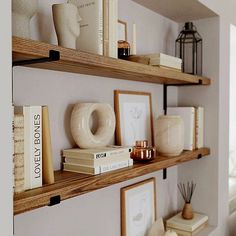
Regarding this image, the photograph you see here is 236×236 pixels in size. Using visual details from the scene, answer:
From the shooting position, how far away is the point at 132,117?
1708 millimetres

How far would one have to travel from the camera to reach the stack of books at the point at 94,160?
121cm

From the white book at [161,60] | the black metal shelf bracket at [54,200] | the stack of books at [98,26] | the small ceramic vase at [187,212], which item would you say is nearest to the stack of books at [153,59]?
the white book at [161,60]

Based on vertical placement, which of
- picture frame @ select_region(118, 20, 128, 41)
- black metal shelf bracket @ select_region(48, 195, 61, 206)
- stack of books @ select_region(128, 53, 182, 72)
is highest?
picture frame @ select_region(118, 20, 128, 41)

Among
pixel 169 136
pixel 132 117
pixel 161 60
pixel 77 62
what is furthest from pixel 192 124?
pixel 77 62

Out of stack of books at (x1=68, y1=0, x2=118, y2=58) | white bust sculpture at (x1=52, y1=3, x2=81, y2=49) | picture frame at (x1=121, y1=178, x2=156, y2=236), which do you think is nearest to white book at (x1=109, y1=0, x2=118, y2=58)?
stack of books at (x1=68, y1=0, x2=118, y2=58)

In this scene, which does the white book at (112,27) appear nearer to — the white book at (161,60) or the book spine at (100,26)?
the book spine at (100,26)

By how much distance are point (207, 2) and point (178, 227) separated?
4.01ft

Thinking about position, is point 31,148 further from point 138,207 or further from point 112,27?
point 138,207

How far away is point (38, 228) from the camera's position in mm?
1242

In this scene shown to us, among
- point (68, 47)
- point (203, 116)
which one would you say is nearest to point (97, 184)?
point (68, 47)

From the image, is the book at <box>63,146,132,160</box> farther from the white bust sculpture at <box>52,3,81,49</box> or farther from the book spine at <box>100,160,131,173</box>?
the white bust sculpture at <box>52,3,81,49</box>

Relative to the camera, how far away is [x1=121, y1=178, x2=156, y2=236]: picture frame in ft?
5.47

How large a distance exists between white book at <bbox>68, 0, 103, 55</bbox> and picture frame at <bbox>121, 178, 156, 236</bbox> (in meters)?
0.74

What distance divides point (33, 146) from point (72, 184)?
175 mm
